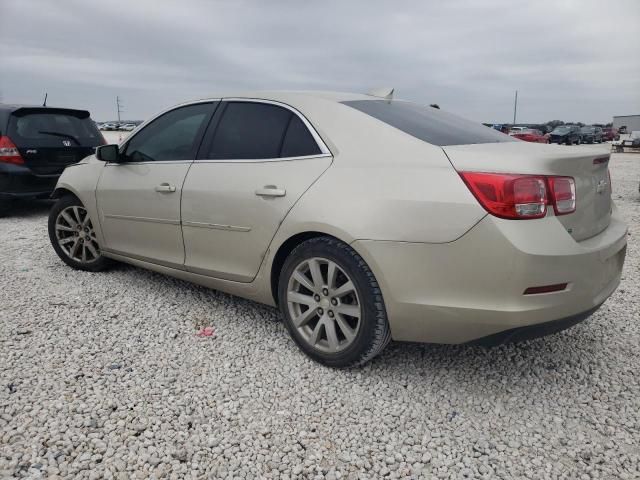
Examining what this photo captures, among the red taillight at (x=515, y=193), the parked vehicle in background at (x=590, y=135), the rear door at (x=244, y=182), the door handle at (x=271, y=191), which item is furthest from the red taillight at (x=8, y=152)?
the parked vehicle in background at (x=590, y=135)

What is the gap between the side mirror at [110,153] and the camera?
12.7 feet

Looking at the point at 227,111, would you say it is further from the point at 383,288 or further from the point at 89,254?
the point at 89,254

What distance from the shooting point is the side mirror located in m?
3.87

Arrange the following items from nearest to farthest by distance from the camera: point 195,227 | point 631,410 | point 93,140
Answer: point 631,410 < point 195,227 < point 93,140

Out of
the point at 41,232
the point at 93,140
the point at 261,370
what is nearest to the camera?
the point at 261,370

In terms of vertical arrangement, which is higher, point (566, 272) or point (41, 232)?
point (566, 272)

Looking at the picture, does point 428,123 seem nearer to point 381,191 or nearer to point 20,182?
point 381,191

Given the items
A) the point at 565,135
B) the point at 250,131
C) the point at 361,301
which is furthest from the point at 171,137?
the point at 565,135

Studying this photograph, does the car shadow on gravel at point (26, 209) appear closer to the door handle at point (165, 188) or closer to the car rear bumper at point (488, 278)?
the door handle at point (165, 188)

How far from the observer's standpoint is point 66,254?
459 cm

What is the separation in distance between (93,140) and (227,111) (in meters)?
5.12

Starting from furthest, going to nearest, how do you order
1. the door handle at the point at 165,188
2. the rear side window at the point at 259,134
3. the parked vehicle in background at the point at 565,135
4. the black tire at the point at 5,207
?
the parked vehicle in background at the point at 565,135 < the black tire at the point at 5,207 < the door handle at the point at 165,188 < the rear side window at the point at 259,134

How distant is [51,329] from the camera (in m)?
3.28

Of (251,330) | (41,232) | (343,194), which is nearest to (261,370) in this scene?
(251,330)
